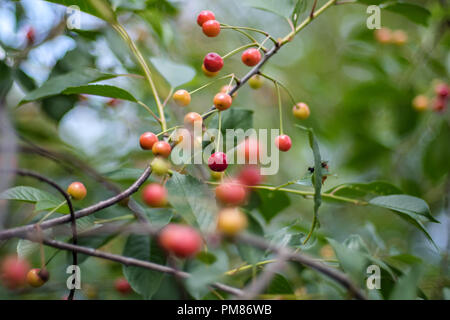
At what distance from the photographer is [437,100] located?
1.85m

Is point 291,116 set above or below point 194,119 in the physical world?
above

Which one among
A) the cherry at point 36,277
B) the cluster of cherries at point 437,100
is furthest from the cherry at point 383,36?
the cherry at point 36,277

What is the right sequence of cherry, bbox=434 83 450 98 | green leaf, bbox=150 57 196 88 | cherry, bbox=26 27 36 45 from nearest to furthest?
green leaf, bbox=150 57 196 88 < cherry, bbox=26 27 36 45 < cherry, bbox=434 83 450 98

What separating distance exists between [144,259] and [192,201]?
313 mm

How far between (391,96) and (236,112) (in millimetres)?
1279

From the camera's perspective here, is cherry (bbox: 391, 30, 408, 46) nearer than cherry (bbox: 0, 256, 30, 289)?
No

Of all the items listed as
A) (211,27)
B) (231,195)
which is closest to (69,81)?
(211,27)

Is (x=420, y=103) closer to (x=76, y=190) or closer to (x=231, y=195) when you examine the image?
(x=231, y=195)

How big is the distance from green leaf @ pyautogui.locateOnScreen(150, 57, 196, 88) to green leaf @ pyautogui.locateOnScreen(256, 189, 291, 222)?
40 centimetres

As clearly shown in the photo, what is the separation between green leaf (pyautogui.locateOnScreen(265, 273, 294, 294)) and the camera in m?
0.86

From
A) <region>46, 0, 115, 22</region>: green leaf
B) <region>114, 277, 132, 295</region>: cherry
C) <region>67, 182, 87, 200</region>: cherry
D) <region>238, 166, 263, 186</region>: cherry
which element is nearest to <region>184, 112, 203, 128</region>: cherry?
<region>238, 166, 263, 186</region>: cherry

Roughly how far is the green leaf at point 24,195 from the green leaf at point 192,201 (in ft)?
1.17

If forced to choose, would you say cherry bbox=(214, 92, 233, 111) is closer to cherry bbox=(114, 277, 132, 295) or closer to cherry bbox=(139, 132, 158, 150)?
cherry bbox=(139, 132, 158, 150)

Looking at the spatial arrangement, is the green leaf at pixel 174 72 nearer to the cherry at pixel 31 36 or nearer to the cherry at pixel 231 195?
the cherry at pixel 231 195
